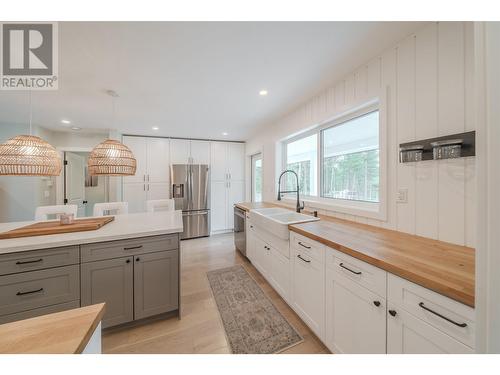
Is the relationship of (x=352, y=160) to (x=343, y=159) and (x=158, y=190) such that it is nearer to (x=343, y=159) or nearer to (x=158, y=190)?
(x=343, y=159)

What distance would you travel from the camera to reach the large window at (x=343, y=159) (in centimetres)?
187

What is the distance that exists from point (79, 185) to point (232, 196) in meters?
3.62

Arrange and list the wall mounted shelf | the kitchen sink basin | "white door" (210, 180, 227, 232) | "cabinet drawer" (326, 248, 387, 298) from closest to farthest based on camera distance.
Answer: "cabinet drawer" (326, 248, 387, 298) < the wall mounted shelf < the kitchen sink basin < "white door" (210, 180, 227, 232)

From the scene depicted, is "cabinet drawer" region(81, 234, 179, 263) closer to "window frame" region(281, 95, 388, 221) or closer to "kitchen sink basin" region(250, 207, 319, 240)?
"kitchen sink basin" region(250, 207, 319, 240)

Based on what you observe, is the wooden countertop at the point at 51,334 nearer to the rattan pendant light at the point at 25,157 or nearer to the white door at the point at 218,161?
the rattan pendant light at the point at 25,157

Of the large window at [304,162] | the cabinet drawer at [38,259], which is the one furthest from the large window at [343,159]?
the cabinet drawer at [38,259]

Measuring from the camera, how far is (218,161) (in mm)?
4805

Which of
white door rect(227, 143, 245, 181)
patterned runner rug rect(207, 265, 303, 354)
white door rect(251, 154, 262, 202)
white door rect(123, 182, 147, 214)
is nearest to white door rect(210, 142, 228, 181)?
white door rect(227, 143, 245, 181)

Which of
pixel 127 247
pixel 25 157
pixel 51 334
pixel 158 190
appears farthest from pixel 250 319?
pixel 158 190

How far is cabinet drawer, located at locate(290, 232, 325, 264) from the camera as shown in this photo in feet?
4.57

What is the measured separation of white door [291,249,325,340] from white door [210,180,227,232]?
3.22 meters

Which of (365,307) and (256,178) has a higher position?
(256,178)
